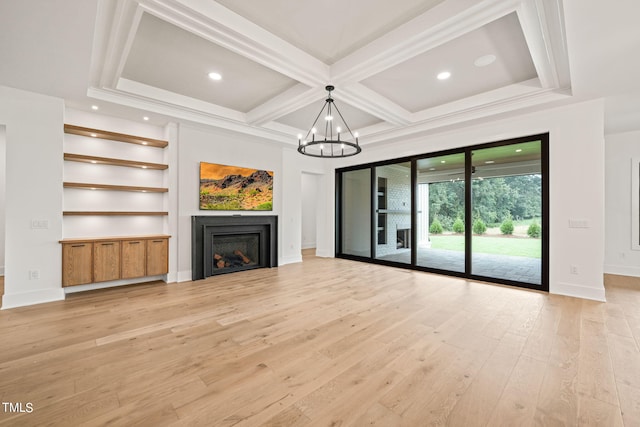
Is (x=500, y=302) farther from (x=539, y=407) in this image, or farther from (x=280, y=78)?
(x=280, y=78)

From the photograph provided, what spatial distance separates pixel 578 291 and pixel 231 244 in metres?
6.09

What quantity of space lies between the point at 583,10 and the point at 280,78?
126 inches

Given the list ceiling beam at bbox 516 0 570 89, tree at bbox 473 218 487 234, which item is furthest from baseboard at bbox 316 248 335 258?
ceiling beam at bbox 516 0 570 89

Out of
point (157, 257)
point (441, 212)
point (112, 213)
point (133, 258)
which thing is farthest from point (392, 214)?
point (112, 213)

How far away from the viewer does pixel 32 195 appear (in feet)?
12.3

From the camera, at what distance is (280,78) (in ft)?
12.7

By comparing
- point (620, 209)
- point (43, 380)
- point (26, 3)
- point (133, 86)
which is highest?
point (133, 86)

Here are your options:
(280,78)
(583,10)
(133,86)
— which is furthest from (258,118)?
(583,10)

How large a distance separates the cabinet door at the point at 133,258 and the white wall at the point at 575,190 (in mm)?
6663

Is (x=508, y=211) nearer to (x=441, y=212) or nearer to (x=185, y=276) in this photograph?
(x=441, y=212)

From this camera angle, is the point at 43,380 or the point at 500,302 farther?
the point at 500,302

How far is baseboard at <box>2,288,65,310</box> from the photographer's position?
3.53 meters

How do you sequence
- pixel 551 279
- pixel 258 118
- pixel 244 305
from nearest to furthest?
pixel 244 305 → pixel 551 279 → pixel 258 118

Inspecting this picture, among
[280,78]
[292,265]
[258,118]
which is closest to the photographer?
[280,78]
